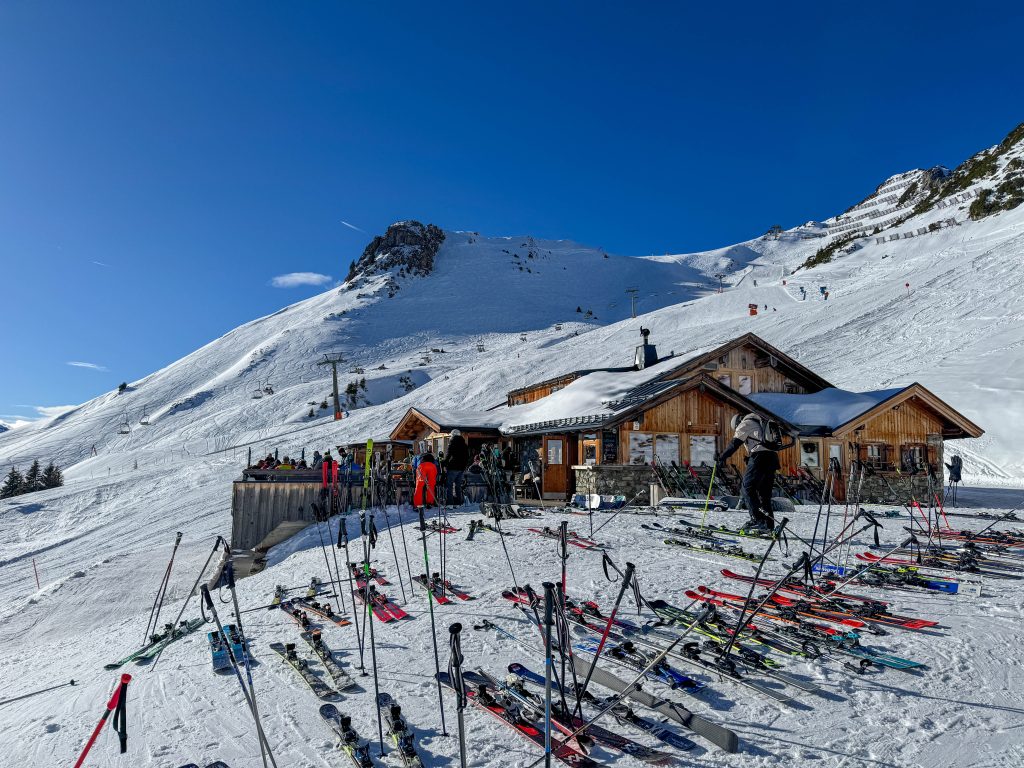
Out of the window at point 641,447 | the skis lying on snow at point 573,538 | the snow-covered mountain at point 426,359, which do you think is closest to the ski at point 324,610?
the snow-covered mountain at point 426,359

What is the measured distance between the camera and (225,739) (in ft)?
14.3

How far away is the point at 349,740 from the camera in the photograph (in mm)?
4008

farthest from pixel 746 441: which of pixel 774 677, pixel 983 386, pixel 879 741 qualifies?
pixel 983 386

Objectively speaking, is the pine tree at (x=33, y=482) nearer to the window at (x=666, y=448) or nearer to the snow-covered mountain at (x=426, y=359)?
the snow-covered mountain at (x=426, y=359)

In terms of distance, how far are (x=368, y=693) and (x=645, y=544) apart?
6.78 metres

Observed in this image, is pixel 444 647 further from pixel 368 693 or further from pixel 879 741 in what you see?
pixel 879 741

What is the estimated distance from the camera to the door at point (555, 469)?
21.6 metres

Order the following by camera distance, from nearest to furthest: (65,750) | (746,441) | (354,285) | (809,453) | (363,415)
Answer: (65,750) → (746,441) → (809,453) → (363,415) → (354,285)

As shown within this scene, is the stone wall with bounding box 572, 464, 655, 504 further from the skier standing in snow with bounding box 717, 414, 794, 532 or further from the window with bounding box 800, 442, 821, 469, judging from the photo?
the skier standing in snow with bounding box 717, 414, 794, 532

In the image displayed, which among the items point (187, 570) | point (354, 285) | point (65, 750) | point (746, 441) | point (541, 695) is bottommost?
point (187, 570)

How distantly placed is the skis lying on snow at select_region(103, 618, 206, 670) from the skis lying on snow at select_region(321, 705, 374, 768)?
3656 mm

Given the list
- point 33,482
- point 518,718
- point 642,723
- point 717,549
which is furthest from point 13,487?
point 642,723

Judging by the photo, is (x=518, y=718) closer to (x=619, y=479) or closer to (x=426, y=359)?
(x=619, y=479)

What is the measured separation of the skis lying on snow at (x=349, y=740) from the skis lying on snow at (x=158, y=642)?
3656 millimetres
